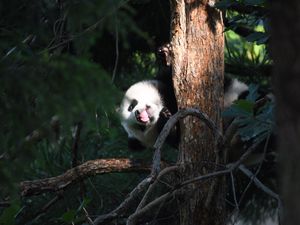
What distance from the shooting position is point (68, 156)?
4508 millimetres

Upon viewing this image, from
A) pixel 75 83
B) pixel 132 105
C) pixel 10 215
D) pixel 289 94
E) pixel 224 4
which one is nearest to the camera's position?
pixel 289 94

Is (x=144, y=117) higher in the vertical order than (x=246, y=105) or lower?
lower

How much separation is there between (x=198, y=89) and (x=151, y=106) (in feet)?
3.77

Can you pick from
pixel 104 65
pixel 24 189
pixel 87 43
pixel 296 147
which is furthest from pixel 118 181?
pixel 296 147

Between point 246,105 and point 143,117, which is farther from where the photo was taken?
point 143,117

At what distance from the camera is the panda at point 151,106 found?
4.46m

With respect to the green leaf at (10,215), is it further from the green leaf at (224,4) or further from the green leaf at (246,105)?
the green leaf at (224,4)

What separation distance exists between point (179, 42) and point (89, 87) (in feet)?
5.02

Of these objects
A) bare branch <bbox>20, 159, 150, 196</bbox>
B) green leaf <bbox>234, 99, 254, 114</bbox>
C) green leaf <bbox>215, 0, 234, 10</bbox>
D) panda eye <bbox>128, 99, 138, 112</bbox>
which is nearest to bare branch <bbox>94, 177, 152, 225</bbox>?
bare branch <bbox>20, 159, 150, 196</bbox>

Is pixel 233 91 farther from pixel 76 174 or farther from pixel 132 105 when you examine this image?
pixel 76 174

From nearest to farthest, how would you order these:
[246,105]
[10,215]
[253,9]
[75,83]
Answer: [75,83], [246,105], [10,215], [253,9]

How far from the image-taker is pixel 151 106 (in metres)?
4.51

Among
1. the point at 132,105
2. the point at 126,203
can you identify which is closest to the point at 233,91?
the point at 132,105

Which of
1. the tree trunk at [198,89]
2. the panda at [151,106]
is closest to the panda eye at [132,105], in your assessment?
the panda at [151,106]
